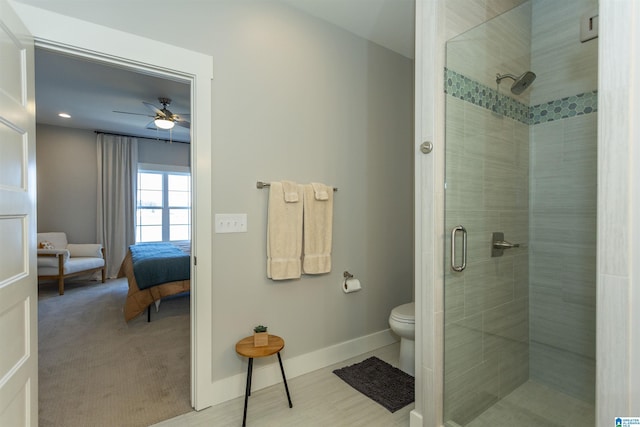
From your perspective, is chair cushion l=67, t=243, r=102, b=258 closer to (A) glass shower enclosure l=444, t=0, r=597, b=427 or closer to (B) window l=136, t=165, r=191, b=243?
(B) window l=136, t=165, r=191, b=243

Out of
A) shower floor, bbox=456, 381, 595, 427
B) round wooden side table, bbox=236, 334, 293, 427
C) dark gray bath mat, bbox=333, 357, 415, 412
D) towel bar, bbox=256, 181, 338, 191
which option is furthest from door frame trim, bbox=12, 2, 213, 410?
shower floor, bbox=456, 381, 595, 427

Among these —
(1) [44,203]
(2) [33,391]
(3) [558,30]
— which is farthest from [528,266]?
(1) [44,203]

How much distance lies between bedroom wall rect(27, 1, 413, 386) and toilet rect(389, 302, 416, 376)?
41 centimetres

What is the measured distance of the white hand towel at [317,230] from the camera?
227 cm

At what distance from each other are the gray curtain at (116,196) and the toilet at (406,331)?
5.23 m

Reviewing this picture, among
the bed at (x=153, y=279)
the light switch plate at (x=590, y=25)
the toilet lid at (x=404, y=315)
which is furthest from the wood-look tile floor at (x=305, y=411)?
the light switch plate at (x=590, y=25)

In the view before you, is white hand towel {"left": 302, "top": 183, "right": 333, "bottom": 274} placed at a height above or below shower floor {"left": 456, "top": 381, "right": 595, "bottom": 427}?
above

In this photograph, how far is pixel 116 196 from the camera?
18.1 feet

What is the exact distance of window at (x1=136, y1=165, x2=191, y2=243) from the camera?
595 centimetres

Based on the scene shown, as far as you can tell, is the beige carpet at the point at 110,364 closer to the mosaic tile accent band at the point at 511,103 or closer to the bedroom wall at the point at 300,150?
the bedroom wall at the point at 300,150

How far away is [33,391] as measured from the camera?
4.51 ft

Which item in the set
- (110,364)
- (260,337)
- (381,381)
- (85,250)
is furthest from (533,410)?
(85,250)

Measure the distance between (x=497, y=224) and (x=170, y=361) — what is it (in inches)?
103

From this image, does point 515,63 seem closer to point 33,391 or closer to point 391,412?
point 391,412
